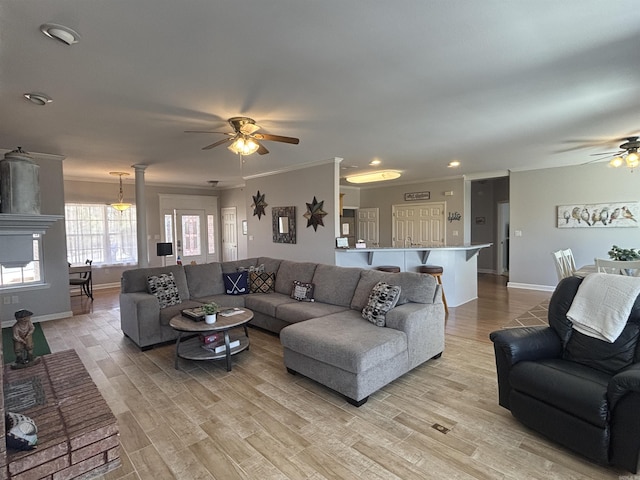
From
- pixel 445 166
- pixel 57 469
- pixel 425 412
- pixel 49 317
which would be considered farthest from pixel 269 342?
pixel 445 166

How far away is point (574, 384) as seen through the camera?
199 centimetres

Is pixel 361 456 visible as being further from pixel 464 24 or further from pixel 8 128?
pixel 8 128

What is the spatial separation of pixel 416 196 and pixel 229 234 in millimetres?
5562

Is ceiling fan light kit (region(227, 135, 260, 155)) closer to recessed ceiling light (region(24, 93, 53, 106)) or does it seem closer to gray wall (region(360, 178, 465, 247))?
recessed ceiling light (region(24, 93, 53, 106))

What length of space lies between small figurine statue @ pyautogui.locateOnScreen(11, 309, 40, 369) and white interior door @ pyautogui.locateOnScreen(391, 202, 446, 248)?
6734mm

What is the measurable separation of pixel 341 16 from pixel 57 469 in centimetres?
295

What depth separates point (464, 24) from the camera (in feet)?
6.21

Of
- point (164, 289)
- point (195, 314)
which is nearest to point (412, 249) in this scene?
point (195, 314)

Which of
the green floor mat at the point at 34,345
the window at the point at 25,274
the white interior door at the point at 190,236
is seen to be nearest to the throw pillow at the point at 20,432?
the green floor mat at the point at 34,345

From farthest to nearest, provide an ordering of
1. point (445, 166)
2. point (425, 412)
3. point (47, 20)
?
1. point (445, 166)
2. point (425, 412)
3. point (47, 20)

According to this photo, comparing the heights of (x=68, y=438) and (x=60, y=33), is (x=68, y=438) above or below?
below

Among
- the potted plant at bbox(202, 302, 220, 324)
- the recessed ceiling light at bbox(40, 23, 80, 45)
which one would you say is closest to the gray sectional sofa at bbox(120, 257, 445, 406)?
the potted plant at bbox(202, 302, 220, 324)

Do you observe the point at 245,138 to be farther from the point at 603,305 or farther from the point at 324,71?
the point at 603,305

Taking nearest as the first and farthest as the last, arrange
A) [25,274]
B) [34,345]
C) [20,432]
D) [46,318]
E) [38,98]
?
[20,432] < [38,98] < [34,345] < [25,274] < [46,318]
